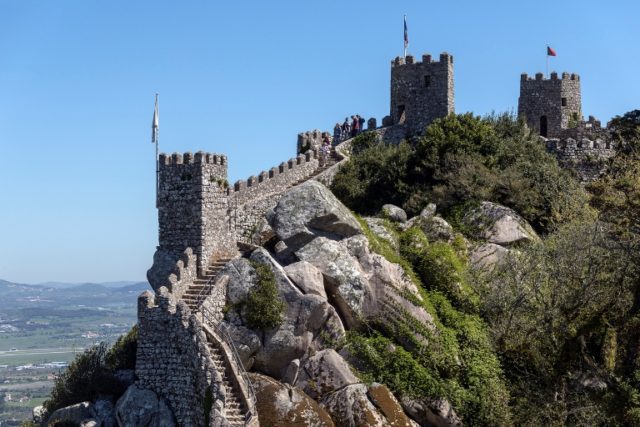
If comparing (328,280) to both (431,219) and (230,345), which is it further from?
(431,219)

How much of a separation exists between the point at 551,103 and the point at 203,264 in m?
26.0

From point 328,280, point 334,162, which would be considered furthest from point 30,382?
point 328,280

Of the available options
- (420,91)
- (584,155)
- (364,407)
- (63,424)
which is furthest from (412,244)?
(420,91)

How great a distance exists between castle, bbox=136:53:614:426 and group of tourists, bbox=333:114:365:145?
3999 mm

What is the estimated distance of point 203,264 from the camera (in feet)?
123

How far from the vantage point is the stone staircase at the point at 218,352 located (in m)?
31.3

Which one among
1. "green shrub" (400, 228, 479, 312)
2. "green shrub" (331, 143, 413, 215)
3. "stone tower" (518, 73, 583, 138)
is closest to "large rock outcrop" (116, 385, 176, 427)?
"green shrub" (400, 228, 479, 312)

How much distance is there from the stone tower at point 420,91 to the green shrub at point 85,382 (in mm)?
20110

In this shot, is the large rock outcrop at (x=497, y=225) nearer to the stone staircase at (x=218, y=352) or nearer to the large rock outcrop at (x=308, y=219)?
the large rock outcrop at (x=308, y=219)

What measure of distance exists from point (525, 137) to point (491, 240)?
9.73 meters

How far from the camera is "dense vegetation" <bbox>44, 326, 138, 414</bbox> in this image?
117 feet

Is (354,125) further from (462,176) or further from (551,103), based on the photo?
(462,176)

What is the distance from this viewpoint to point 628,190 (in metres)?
36.5

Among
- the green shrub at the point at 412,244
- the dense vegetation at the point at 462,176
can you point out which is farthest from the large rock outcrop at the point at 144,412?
the dense vegetation at the point at 462,176
